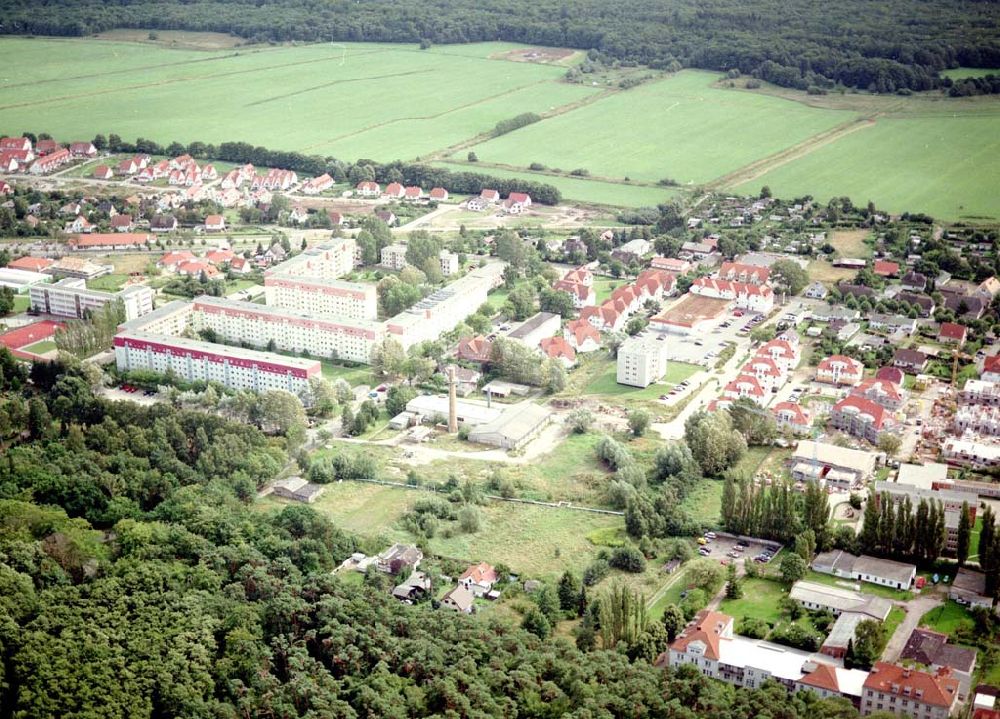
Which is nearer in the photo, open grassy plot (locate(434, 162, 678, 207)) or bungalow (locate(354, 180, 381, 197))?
open grassy plot (locate(434, 162, 678, 207))

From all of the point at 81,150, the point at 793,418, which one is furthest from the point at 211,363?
the point at 81,150

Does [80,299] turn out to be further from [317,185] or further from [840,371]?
[840,371]

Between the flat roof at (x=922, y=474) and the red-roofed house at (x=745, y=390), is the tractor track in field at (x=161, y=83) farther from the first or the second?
the flat roof at (x=922, y=474)

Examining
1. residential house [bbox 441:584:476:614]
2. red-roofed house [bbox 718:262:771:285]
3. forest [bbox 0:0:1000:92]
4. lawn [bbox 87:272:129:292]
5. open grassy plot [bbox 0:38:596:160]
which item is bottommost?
residential house [bbox 441:584:476:614]

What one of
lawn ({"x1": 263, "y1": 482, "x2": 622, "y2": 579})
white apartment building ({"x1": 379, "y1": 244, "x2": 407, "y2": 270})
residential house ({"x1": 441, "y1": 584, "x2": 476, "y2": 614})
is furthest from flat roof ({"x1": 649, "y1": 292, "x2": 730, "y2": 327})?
residential house ({"x1": 441, "y1": 584, "x2": 476, "y2": 614})

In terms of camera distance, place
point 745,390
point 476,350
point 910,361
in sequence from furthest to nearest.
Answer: point 476,350, point 910,361, point 745,390

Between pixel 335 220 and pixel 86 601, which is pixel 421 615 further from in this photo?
pixel 335 220

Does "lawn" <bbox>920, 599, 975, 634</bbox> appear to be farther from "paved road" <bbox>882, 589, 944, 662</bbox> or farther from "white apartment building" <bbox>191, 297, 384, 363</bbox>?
"white apartment building" <bbox>191, 297, 384, 363</bbox>
